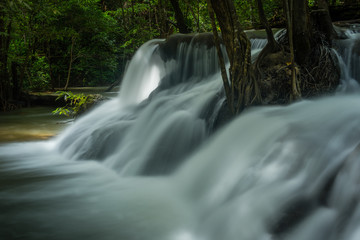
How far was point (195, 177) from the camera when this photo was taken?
3906 millimetres

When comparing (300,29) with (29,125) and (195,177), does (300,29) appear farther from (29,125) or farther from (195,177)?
(29,125)

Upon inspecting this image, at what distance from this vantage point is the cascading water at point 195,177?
2605 millimetres

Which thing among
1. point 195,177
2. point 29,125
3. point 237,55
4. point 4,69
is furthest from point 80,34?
point 195,177

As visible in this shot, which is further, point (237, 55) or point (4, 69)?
point (4, 69)

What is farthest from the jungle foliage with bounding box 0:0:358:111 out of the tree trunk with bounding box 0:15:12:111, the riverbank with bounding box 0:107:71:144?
the riverbank with bounding box 0:107:71:144

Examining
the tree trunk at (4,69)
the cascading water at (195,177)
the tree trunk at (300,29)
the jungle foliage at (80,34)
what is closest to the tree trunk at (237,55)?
the cascading water at (195,177)

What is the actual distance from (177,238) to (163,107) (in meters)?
3.26

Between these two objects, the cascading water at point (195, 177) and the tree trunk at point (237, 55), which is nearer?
the cascading water at point (195, 177)

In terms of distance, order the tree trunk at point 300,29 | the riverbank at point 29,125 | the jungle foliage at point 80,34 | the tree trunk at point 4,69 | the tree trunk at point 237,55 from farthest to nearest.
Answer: the jungle foliage at point 80,34 < the tree trunk at point 4,69 < the riverbank at point 29,125 < the tree trunk at point 300,29 < the tree trunk at point 237,55

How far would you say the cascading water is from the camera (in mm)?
2605

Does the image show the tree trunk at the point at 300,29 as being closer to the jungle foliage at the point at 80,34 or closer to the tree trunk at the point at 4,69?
the jungle foliage at the point at 80,34

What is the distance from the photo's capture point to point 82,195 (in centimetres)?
384

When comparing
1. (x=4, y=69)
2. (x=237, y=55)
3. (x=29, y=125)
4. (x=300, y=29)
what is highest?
(x=300, y=29)

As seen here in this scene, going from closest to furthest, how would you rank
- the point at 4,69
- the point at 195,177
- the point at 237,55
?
1. the point at 195,177
2. the point at 237,55
3. the point at 4,69
